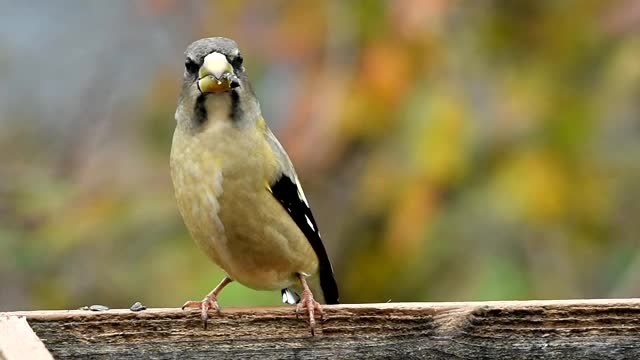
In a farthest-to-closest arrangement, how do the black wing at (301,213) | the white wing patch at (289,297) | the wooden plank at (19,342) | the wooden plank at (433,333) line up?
the white wing patch at (289,297) → the black wing at (301,213) → the wooden plank at (433,333) → the wooden plank at (19,342)

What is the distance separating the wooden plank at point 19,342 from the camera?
2609 mm

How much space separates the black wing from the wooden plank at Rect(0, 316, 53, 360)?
3.12 feet

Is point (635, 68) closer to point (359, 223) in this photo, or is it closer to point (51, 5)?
point (359, 223)

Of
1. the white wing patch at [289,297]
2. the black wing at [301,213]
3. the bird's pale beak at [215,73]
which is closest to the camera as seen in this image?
the bird's pale beak at [215,73]

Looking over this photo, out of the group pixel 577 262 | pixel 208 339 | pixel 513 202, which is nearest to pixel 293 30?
pixel 513 202

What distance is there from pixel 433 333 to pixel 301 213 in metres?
0.76

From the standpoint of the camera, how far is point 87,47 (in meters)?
6.64

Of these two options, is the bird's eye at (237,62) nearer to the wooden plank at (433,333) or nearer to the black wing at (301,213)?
the black wing at (301,213)

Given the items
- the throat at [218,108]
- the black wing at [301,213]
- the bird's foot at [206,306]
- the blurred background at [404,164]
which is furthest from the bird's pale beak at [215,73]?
the blurred background at [404,164]

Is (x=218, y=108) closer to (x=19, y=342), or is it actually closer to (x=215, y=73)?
(x=215, y=73)

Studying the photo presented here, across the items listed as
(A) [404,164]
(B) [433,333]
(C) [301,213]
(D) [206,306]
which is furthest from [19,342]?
(A) [404,164]

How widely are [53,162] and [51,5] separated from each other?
4.20ft

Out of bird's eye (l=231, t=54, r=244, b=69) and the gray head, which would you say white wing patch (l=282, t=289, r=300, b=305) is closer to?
the gray head

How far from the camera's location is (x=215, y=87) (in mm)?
3443
